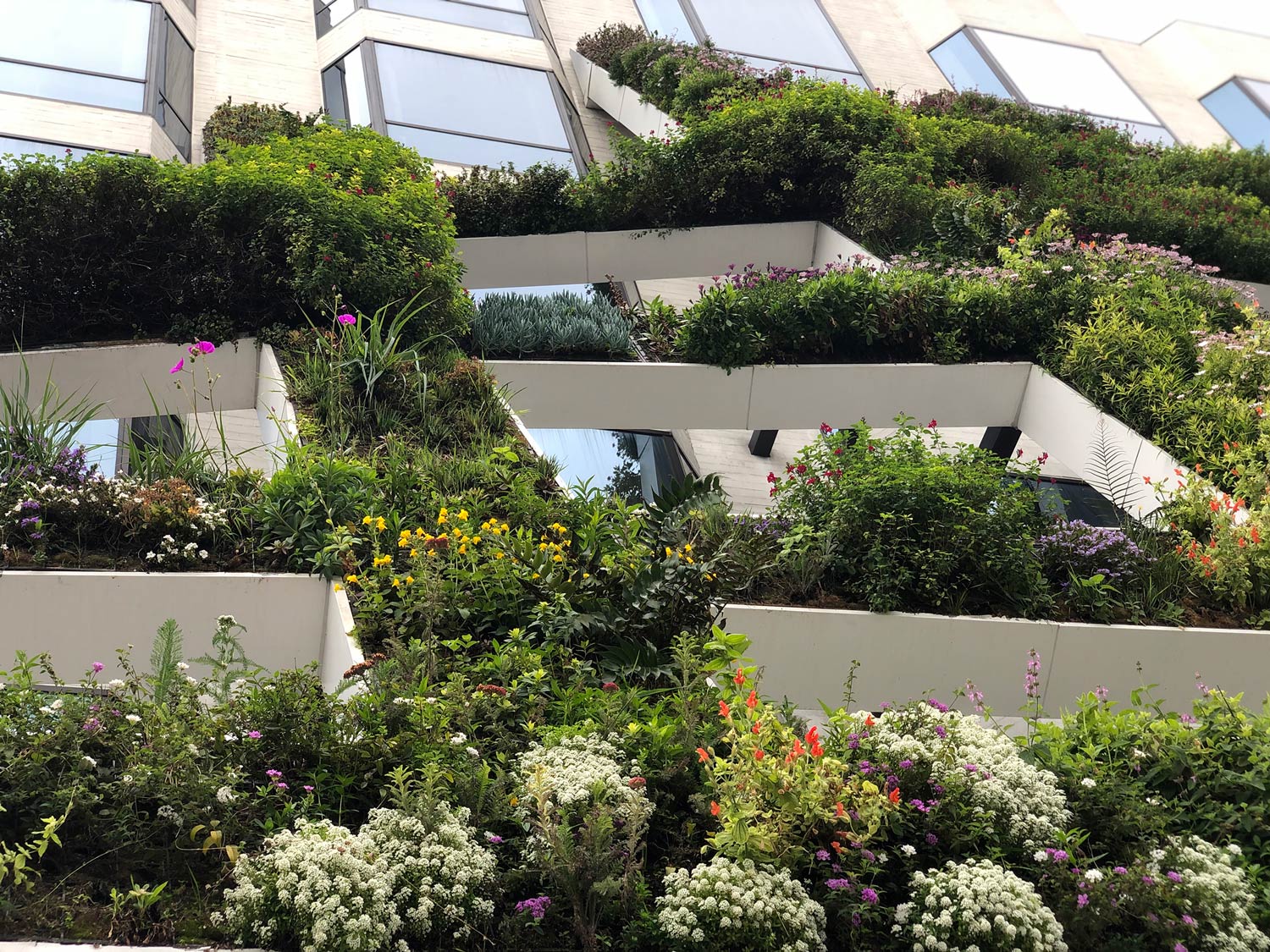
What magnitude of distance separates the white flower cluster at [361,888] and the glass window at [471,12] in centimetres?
1528

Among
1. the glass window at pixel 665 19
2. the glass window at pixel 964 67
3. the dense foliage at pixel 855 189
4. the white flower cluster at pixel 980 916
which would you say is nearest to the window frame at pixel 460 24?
the glass window at pixel 665 19

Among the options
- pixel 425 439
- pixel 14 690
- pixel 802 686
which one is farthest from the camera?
pixel 425 439

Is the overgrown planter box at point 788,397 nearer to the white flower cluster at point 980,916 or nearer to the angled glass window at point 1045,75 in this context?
the white flower cluster at point 980,916

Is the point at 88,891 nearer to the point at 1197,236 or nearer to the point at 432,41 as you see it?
the point at 1197,236

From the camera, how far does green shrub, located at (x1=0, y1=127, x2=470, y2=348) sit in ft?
22.0

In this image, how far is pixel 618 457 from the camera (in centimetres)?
1062

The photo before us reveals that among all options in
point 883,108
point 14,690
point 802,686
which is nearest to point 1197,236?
point 883,108

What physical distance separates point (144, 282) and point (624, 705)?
17.6 ft

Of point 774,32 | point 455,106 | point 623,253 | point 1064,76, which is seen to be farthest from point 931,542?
point 1064,76

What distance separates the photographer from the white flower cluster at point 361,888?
2424mm

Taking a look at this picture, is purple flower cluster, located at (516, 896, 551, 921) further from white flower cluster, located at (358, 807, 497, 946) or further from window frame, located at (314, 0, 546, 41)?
window frame, located at (314, 0, 546, 41)

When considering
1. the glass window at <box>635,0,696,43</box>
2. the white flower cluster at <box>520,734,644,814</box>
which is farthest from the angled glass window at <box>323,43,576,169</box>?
the white flower cluster at <box>520,734,644,814</box>

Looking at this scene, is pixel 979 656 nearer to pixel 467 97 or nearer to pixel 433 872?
pixel 433 872

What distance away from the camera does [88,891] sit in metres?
2.69
